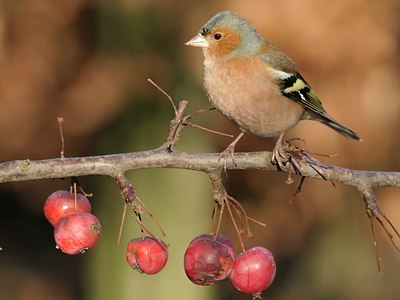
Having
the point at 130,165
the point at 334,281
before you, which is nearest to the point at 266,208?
the point at 334,281

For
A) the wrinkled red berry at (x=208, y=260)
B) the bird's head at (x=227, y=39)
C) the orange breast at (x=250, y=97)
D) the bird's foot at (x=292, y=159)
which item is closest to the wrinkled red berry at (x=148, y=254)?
the wrinkled red berry at (x=208, y=260)

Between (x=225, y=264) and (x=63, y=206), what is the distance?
827 mm

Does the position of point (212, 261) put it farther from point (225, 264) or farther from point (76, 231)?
point (76, 231)

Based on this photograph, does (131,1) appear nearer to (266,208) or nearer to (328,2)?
(328,2)

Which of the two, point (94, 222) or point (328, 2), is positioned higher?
point (328, 2)

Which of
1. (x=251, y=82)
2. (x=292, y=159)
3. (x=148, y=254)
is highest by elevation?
(x=251, y=82)

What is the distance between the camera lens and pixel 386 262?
39.8 ft

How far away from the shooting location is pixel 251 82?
17.3 feet

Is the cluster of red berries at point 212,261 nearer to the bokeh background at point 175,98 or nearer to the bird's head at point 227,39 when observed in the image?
the bird's head at point 227,39

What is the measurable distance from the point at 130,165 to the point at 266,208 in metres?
7.81

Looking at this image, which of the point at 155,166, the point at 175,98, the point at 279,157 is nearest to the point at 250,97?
the point at 279,157

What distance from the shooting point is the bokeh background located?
371 inches

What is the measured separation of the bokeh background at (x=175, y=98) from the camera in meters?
9.42

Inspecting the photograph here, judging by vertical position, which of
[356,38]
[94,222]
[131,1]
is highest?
[131,1]
